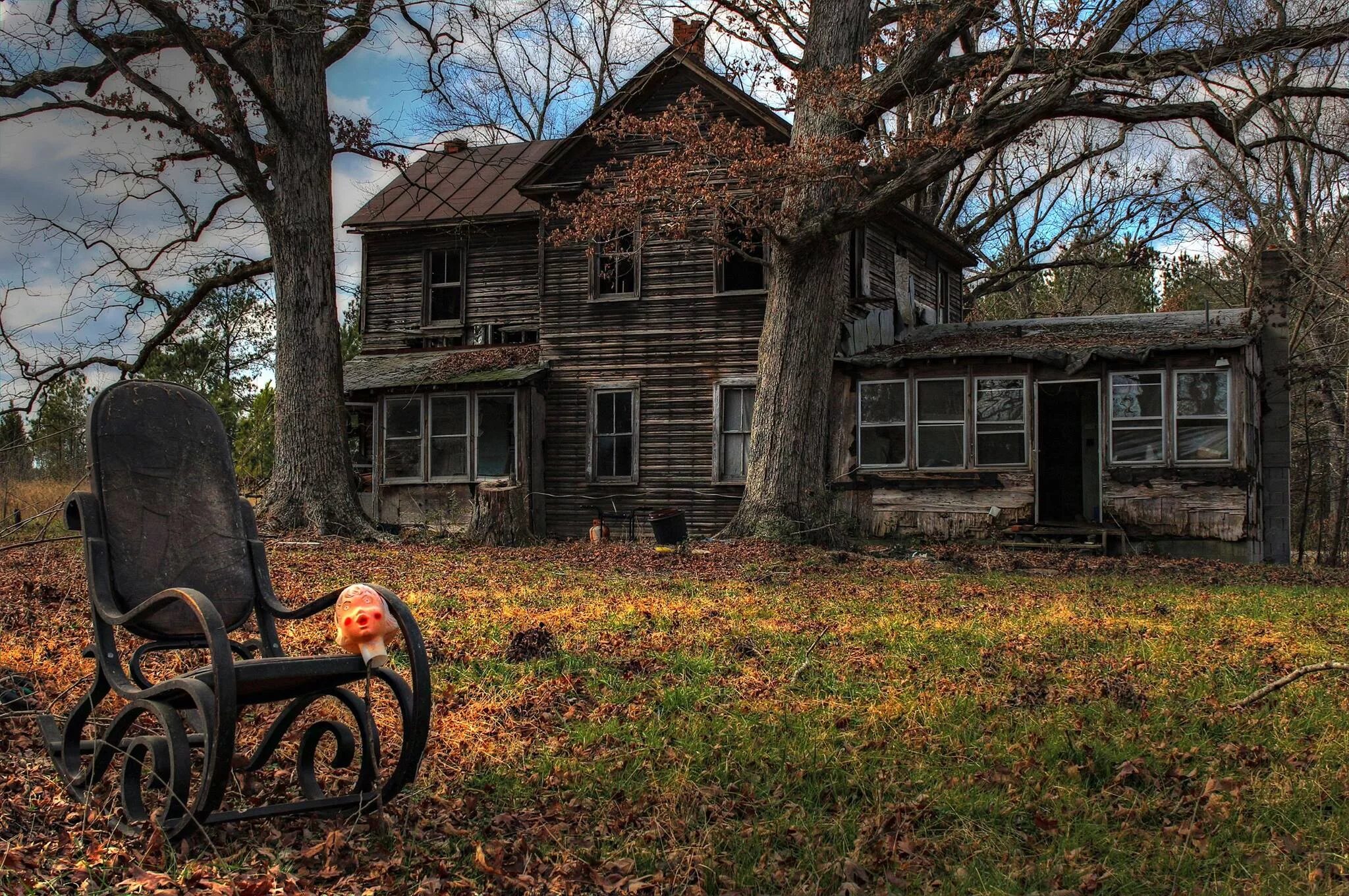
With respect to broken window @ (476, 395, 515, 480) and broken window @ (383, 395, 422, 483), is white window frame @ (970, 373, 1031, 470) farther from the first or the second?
broken window @ (383, 395, 422, 483)

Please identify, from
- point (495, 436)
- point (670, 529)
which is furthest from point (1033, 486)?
point (495, 436)

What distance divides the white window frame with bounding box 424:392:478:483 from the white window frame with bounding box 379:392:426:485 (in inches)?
2.0

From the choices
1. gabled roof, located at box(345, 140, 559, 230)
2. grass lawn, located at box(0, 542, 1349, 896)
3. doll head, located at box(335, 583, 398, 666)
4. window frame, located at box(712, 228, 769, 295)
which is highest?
gabled roof, located at box(345, 140, 559, 230)

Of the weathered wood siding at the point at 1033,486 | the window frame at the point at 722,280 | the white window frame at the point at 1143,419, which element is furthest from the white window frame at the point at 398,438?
the white window frame at the point at 1143,419

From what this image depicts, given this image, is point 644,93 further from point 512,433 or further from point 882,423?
point 882,423

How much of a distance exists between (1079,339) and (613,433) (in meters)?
8.23

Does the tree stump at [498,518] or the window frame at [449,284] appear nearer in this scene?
the tree stump at [498,518]

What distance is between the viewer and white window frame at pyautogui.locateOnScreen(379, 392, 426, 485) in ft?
70.4

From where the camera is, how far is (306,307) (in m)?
15.9

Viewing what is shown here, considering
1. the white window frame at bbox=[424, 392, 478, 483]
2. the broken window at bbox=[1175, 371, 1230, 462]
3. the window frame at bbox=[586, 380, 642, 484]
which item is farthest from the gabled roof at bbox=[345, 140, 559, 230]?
the broken window at bbox=[1175, 371, 1230, 462]

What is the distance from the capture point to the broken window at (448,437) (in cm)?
2147

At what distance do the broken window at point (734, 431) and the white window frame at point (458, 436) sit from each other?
4601mm

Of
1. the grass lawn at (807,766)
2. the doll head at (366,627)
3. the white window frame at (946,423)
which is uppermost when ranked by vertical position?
the white window frame at (946,423)

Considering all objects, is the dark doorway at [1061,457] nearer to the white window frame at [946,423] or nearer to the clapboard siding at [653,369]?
the white window frame at [946,423]
